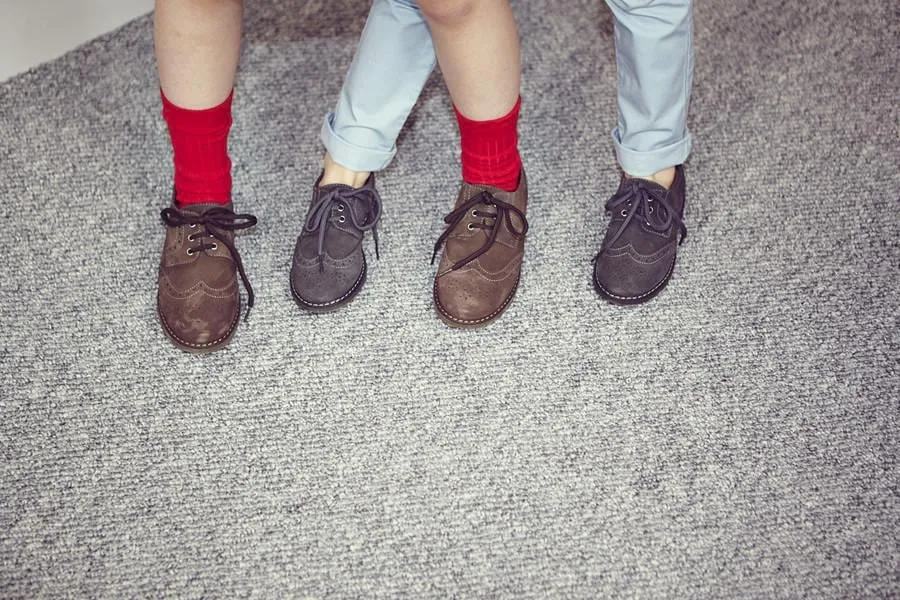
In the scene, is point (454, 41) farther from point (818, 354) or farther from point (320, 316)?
point (818, 354)

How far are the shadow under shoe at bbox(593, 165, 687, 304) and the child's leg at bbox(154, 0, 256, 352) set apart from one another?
0.49 meters

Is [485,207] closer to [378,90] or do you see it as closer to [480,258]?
[480,258]

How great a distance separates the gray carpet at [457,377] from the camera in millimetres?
951

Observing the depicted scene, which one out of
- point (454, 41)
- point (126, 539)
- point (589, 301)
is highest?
point (454, 41)

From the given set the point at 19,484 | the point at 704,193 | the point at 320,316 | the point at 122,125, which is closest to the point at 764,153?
the point at 704,193

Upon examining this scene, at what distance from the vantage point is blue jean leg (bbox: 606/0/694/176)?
0.89m

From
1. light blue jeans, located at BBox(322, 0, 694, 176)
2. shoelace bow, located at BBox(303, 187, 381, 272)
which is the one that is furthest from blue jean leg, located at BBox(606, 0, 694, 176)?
shoelace bow, located at BBox(303, 187, 381, 272)

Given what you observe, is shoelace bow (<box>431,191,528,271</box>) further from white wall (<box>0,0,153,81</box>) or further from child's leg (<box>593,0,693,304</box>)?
white wall (<box>0,0,153,81</box>)

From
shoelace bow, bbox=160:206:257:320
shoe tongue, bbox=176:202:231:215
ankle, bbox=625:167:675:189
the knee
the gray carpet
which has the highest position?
the knee

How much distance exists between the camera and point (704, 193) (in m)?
1.20

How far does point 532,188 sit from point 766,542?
0.58m

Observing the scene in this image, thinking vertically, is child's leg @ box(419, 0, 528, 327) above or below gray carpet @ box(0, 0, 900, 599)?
above

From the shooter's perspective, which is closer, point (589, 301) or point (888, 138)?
point (589, 301)

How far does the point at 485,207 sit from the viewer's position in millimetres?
1084
